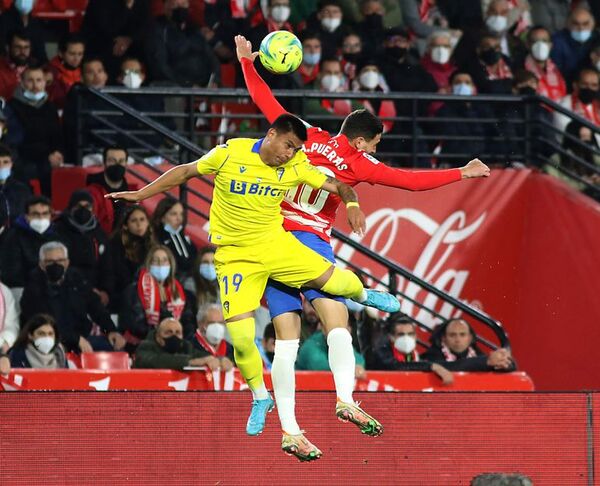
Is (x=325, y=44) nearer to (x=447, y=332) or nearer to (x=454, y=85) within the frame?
(x=454, y=85)

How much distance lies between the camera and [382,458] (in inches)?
575

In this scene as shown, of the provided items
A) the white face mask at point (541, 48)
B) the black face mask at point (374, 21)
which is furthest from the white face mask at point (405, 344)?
the white face mask at point (541, 48)

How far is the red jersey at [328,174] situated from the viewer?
12656mm

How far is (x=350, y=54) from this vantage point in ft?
63.6

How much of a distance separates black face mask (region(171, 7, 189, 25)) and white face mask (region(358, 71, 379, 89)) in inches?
72.4

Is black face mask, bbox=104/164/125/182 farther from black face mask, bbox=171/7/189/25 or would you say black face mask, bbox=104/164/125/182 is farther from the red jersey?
the red jersey

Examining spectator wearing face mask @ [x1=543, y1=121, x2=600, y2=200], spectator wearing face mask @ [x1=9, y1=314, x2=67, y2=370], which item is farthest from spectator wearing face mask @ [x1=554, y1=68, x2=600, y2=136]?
spectator wearing face mask @ [x1=9, y1=314, x2=67, y2=370]

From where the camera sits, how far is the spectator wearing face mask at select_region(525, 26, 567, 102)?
20.2 metres

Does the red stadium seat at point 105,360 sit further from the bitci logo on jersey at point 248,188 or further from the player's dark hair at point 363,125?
the player's dark hair at point 363,125

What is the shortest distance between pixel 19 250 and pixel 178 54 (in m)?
3.16

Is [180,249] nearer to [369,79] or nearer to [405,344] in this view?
[405,344]

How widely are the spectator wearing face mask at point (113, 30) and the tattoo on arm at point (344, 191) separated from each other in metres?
6.38

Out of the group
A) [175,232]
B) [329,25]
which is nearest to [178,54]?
[329,25]

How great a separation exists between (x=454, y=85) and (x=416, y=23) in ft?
3.70
